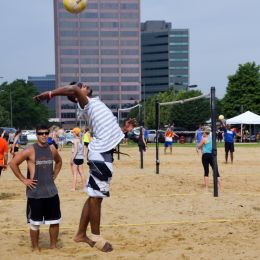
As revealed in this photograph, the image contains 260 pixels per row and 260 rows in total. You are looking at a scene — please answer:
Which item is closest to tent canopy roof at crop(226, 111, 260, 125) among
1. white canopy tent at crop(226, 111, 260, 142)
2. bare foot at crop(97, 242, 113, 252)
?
white canopy tent at crop(226, 111, 260, 142)

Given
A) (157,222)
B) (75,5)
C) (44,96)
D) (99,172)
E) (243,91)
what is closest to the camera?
(44,96)

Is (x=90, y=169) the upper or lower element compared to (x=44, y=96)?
lower

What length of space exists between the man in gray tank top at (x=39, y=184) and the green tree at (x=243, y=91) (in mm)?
55624

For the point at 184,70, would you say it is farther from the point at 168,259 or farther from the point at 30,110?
the point at 168,259

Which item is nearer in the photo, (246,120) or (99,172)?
(99,172)

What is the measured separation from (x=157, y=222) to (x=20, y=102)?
7645cm

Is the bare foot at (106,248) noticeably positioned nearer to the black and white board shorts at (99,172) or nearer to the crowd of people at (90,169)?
the crowd of people at (90,169)

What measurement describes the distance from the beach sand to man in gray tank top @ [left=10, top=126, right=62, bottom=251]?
1.26 ft

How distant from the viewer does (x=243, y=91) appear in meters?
61.2

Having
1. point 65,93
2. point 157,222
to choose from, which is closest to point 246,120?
point 157,222

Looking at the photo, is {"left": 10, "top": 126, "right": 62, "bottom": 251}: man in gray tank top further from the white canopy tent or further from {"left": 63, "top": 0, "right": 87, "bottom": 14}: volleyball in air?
the white canopy tent

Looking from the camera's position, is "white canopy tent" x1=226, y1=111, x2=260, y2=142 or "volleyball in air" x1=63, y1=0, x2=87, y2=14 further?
"white canopy tent" x1=226, y1=111, x2=260, y2=142

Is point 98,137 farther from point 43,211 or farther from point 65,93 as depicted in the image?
point 43,211

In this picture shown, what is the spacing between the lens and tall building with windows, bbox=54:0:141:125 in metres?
145
